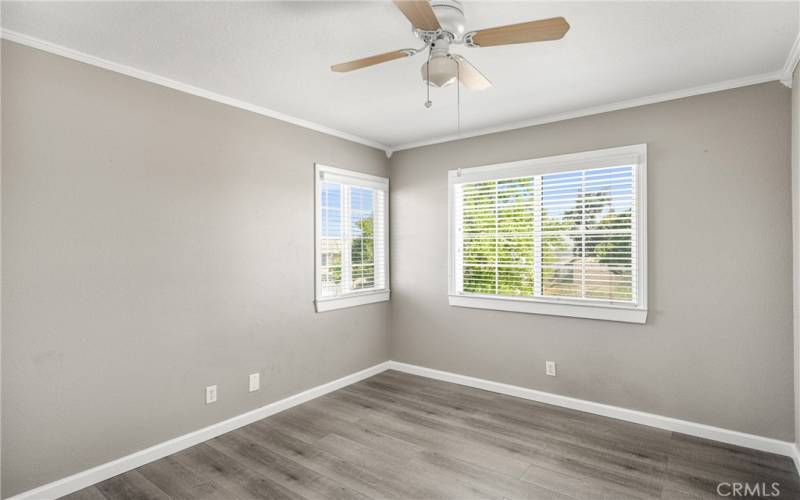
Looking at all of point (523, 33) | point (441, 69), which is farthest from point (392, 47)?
point (523, 33)

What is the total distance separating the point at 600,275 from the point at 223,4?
3.22m

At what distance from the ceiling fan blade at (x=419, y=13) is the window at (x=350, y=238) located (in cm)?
235

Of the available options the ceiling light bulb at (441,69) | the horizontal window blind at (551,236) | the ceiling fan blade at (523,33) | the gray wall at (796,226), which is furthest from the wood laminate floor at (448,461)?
the ceiling fan blade at (523,33)

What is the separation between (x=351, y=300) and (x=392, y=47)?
2.58 meters

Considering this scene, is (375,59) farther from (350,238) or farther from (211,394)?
(211,394)

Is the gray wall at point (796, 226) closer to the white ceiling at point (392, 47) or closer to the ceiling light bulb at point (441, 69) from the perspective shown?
the white ceiling at point (392, 47)

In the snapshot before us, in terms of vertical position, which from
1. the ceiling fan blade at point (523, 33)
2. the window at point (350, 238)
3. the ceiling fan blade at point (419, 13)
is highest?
the ceiling fan blade at point (419, 13)

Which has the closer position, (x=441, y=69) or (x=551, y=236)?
(x=441, y=69)

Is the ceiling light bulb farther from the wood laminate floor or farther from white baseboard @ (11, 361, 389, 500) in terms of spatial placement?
white baseboard @ (11, 361, 389, 500)

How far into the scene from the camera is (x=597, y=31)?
2.25 metres

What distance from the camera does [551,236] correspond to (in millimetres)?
3717

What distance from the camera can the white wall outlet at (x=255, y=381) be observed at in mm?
3391

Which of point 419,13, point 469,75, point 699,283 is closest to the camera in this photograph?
point 419,13

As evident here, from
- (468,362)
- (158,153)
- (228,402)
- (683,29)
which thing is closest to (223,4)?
(158,153)
